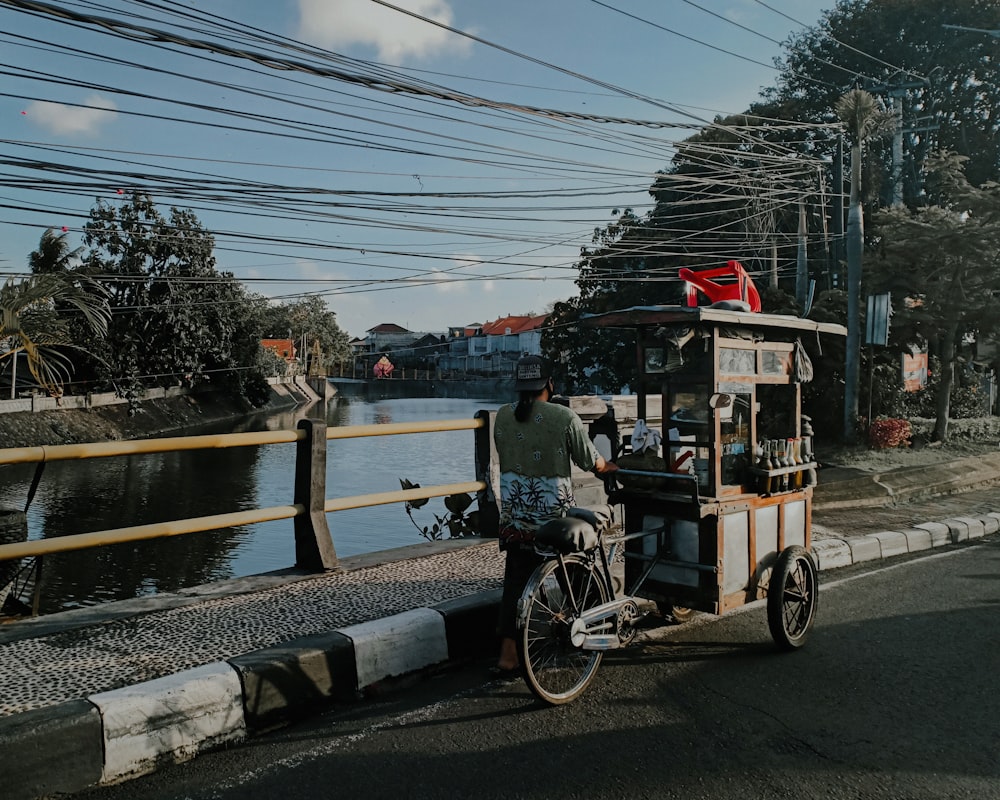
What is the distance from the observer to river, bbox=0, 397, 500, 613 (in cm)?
1330

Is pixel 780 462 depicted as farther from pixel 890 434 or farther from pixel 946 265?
pixel 946 265

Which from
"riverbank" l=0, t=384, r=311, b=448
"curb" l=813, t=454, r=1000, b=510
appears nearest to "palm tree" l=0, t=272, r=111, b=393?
"curb" l=813, t=454, r=1000, b=510

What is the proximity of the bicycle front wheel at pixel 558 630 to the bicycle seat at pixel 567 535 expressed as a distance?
0.10 metres

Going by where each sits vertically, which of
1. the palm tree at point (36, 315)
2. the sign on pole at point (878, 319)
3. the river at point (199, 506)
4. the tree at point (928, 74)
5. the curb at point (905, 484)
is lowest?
the river at point (199, 506)

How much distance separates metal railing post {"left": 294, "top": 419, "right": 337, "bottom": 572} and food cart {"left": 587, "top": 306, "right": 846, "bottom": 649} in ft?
7.03

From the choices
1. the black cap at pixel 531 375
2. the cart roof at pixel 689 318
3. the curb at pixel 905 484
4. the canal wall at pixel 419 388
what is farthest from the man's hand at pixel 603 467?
the canal wall at pixel 419 388

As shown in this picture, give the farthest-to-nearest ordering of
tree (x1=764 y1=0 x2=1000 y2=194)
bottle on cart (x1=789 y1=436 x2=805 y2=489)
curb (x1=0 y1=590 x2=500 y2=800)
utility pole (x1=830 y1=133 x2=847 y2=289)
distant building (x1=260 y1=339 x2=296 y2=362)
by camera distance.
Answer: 1. distant building (x1=260 y1=339 x2=296 y2=362)
2. tree (x1=764 y1=0 x2=1000 y2=194)
3. utility pole (x1=830 y1=133 x2=847 y2=289)
4. bottle on cart (x1=789 y1=436 x2=805 y2=489)
5. curb (x1=0 y1=590 x2=500 y2=800)

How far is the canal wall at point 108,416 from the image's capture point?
28953 mm

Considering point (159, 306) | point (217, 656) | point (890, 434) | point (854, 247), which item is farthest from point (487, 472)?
point (159, 306)

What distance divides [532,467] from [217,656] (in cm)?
186

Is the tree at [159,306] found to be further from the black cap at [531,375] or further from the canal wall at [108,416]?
the black cap at [531,375]

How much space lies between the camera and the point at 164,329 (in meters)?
36.8

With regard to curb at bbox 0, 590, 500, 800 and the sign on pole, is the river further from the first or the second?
the sign on pole

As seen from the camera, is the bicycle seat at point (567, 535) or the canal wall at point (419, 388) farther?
the canal wall at point (419, 388)
